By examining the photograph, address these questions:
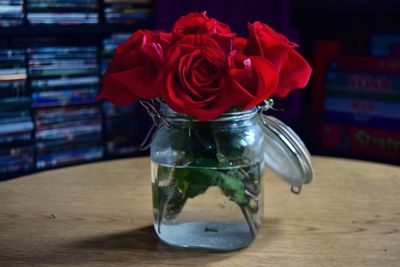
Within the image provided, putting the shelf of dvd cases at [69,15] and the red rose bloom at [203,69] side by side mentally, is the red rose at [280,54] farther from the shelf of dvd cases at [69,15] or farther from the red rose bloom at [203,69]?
the shelf of dvd cases at [69,15]

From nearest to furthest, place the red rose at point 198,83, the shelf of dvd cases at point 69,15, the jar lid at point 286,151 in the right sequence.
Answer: the red rose at point 198,83, the jar lid at point 286,151, the shelf of dvd cases at point 69,15

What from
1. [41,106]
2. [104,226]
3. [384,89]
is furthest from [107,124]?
[104,226]

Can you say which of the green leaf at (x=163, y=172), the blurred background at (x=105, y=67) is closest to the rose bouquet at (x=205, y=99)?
the green leaf at (x=163, y=172)

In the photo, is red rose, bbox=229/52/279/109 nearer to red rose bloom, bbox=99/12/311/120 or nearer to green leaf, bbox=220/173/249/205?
red rose bloom, bbox=99/12/311/120

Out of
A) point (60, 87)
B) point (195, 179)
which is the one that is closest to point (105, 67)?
point (60, 87)

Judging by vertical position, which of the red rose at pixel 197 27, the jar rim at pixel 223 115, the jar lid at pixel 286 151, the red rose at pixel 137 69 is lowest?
the jar lid at pixel 286 151

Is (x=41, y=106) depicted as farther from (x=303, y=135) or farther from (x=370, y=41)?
(x=370, y=41)

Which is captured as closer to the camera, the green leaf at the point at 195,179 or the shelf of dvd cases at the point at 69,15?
the green leaf at the point at 195,179
